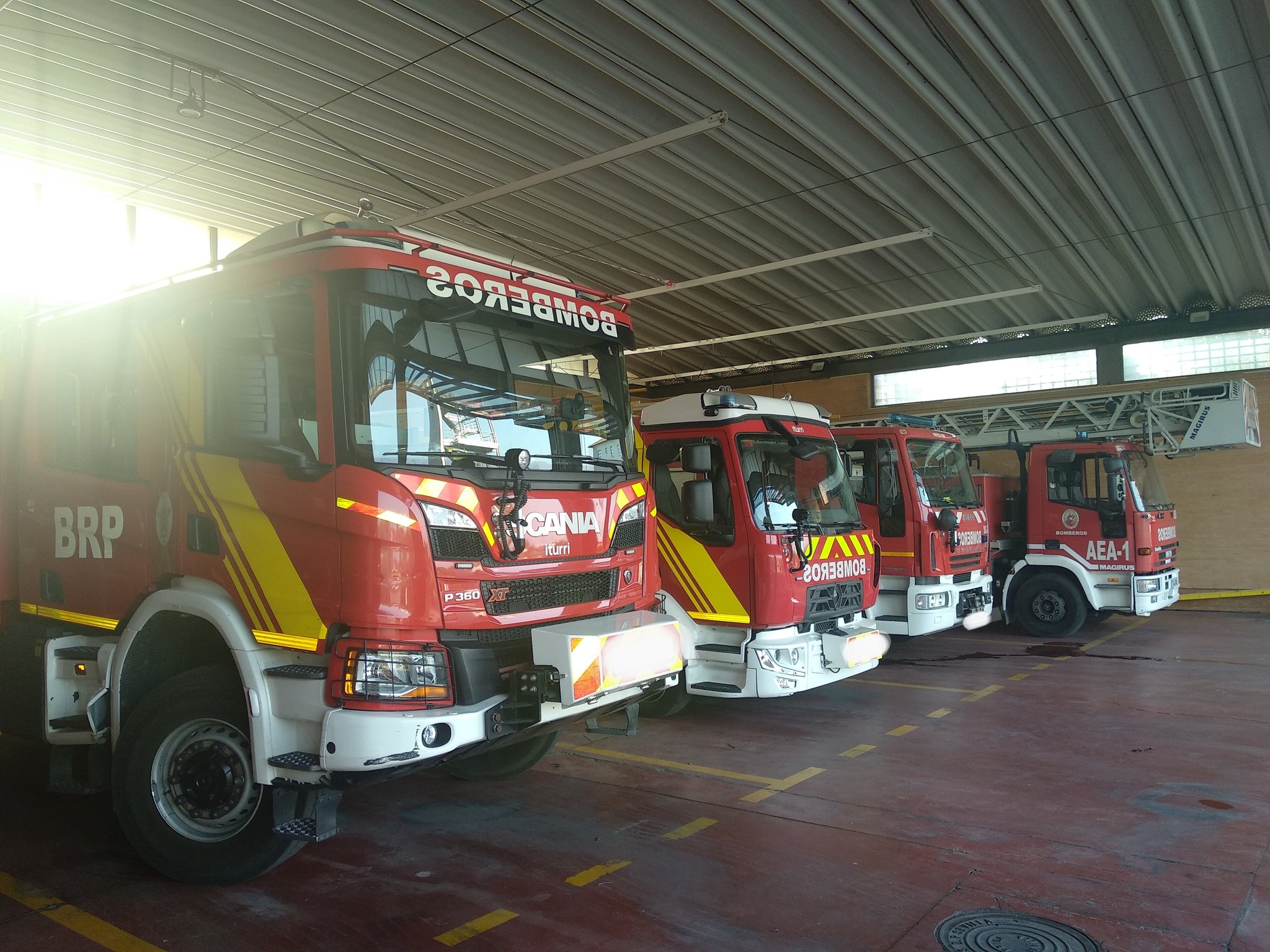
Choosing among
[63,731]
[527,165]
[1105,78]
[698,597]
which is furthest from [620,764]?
[1105,78]

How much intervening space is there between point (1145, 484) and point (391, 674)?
1045 centimetres

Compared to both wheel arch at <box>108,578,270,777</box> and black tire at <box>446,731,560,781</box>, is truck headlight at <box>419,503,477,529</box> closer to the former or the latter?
wheel arch at <box>108,578,270,777</box>

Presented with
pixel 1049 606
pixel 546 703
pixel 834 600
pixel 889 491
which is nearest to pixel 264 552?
pixel 546 703

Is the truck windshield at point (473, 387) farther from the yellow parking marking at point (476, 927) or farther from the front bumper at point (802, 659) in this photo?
the front bumper at point (802, 659)

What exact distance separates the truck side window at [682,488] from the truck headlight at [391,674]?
3.32 m

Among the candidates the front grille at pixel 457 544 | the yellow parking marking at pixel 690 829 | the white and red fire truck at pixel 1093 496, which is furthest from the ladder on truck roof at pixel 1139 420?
the front grille at pixel 457 544

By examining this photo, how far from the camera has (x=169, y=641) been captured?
423cm

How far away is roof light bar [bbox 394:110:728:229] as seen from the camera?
7.48 meters

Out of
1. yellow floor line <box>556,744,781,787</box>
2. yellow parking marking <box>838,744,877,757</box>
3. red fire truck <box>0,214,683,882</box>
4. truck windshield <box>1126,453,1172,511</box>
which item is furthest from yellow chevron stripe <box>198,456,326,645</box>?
truck windshield <box>1126,453,1172,511</box>

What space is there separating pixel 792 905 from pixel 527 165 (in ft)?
24.3

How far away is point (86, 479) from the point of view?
4.64 m

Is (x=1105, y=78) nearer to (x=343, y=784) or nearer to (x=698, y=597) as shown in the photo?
(x=698, y=597)

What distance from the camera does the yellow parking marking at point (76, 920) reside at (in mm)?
3363

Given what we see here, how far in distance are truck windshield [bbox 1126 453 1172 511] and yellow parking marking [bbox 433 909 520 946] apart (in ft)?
31.3
